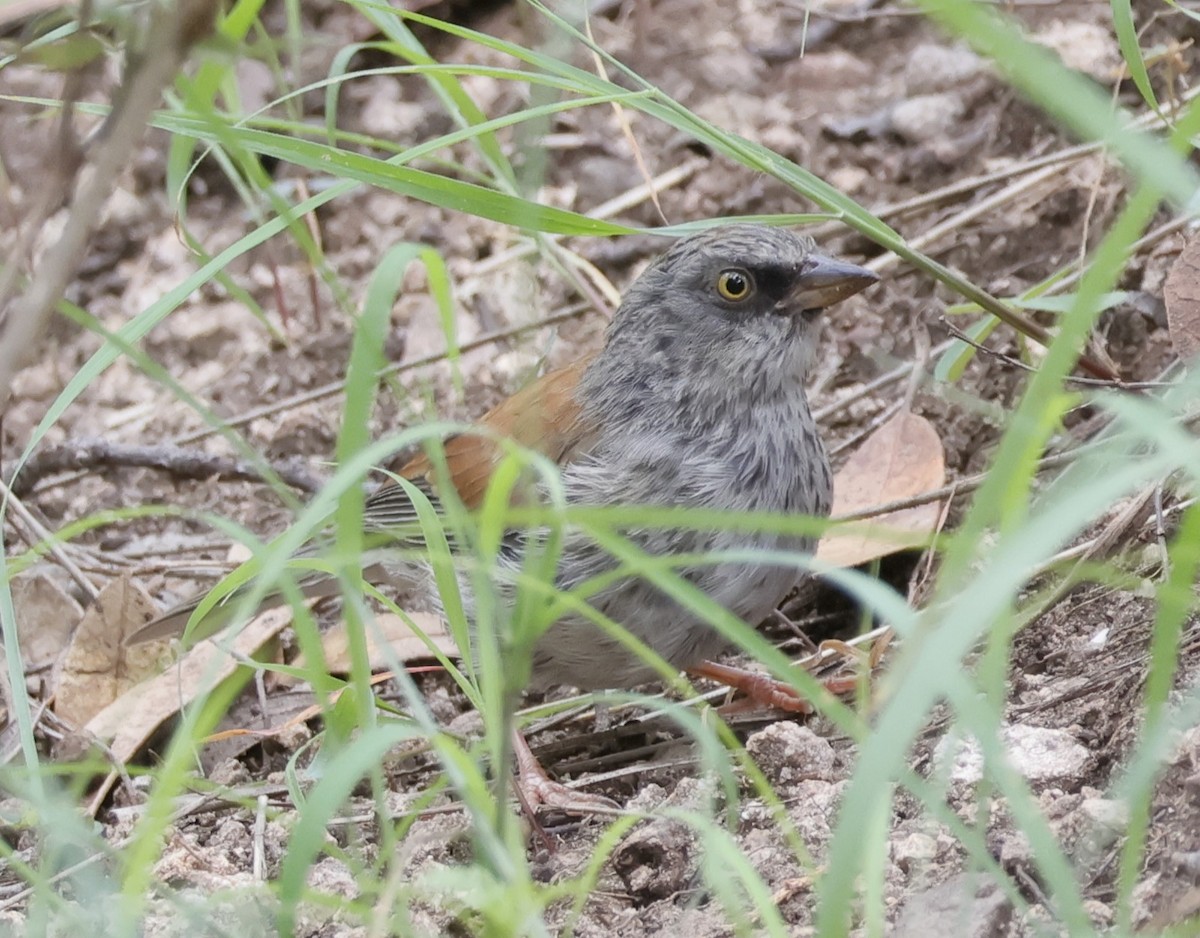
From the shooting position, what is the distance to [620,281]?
5.73 meters

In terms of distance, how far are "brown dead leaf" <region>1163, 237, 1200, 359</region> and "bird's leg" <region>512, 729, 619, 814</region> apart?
5.42ft

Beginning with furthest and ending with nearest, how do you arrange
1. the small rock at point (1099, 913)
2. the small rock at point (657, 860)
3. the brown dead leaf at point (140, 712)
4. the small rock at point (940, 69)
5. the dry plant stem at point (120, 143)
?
1. the small rock at point (940, 69)
2. the brown dead leaf at point (140, 712)
3. the small rock at point (657, 860)
4. the small rock at point (1099, 913)
5. the dry plant stem at point (120, 143)

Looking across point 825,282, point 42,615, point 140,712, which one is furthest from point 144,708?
point 825,282

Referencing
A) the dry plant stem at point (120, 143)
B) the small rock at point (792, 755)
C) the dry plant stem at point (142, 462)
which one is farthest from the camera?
the dry plant stem at point (142, 462)

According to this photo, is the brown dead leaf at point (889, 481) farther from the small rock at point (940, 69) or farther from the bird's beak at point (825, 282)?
the small rock at point (940, 69)

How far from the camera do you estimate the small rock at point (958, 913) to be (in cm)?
205

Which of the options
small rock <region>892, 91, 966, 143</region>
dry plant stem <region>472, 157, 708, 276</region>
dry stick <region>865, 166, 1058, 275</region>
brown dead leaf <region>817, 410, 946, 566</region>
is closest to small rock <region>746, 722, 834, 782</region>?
brown dead leaf <region>817, 410, 946, 566</region>

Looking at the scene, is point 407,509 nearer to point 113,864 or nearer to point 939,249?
point 113,864

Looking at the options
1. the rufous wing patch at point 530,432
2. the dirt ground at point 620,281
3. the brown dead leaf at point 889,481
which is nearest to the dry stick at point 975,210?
the dirt ground at point 620,281

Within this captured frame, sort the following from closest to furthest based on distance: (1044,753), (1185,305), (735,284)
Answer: (1044,753), (1185,305), (735,284)

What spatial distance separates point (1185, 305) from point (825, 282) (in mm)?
863

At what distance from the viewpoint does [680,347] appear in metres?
3.93

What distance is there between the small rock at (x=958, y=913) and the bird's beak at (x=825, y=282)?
5.97 ft

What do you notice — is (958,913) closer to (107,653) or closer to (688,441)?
(688,441)
